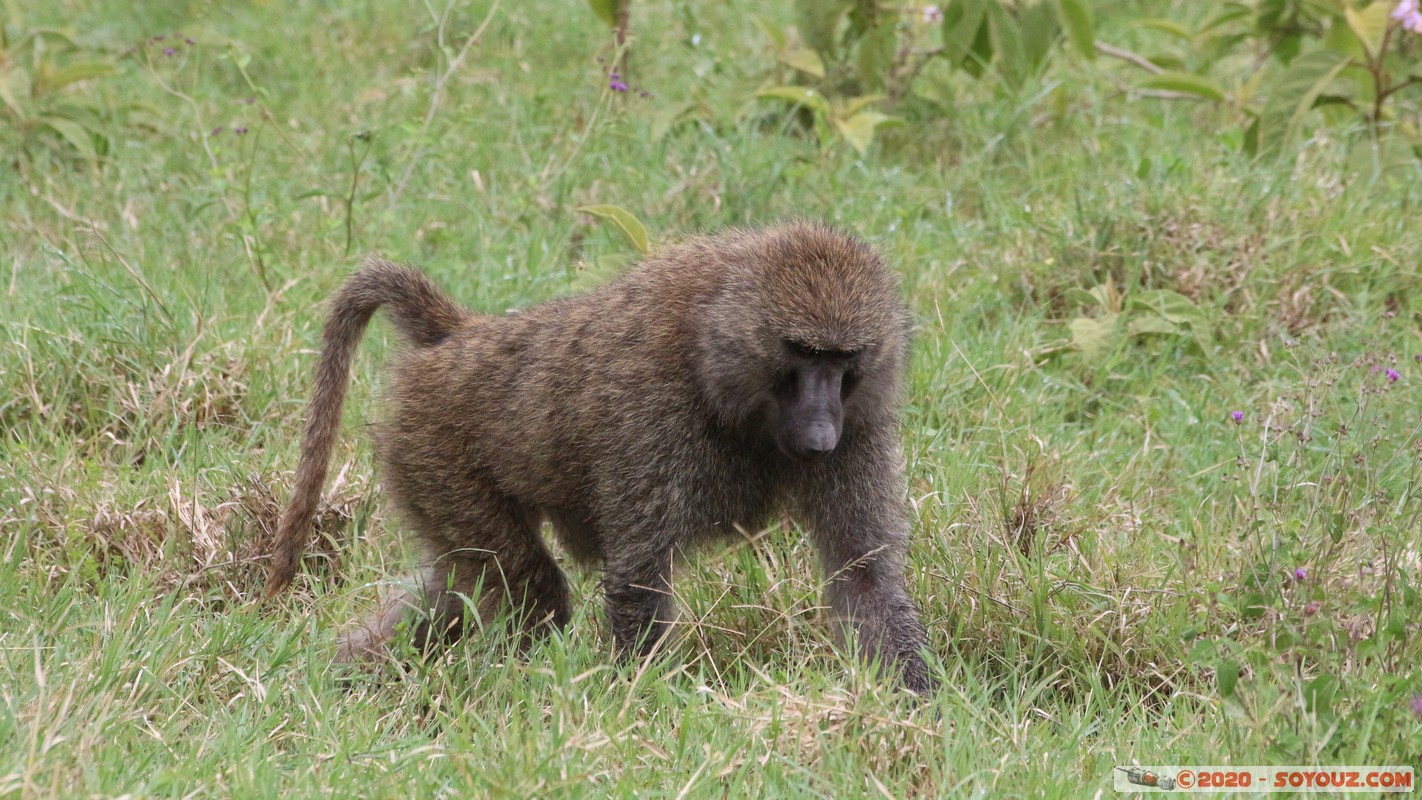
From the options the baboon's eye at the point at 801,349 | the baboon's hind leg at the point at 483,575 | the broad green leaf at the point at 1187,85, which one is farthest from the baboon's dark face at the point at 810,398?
A: the broad green leaf at the point at 1187,85

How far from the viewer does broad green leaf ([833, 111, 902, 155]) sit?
5.23 m

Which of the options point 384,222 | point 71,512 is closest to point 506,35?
point 384,222

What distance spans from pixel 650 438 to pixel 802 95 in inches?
97.3

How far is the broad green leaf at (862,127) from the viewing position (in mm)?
5230

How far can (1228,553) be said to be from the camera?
3477mm

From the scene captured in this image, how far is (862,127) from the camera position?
531 cm

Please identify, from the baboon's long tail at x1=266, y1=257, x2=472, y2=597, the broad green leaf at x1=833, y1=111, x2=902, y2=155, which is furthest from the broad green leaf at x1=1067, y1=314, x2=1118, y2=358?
the baboon's long tail at x1=266, y1=257, x2=472, y2=597

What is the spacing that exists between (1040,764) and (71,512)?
2.24 meters

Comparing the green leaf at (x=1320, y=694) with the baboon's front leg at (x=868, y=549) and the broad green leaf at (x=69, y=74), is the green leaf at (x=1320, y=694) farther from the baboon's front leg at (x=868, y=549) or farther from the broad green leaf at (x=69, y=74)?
the broad green leaf at (x=69, y=74)

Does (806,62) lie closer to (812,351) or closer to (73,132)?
(73,132)

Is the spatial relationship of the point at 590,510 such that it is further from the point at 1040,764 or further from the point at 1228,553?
the point at 1228,553

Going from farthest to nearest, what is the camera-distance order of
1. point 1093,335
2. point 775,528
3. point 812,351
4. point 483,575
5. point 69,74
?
1. point 69,74
2. point 1093,335
3. point 775,528
4. point 483,575
5. point 812,351

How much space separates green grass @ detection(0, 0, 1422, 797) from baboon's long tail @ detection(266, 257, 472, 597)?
0.16 m
